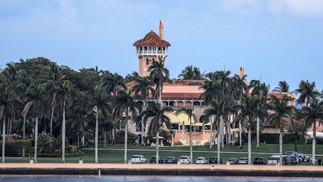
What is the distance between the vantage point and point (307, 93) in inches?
6122

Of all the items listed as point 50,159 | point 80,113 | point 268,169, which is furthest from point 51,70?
point 268,169

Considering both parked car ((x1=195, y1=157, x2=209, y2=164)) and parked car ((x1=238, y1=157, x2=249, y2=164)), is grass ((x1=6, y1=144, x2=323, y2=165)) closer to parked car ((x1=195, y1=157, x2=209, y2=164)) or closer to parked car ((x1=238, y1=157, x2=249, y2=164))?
parked car ((x1=195, y1=157, x2=209, y2=164))

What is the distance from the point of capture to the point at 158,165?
5443 inches

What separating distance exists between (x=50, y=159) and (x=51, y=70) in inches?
870

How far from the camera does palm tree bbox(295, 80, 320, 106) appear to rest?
508 feet

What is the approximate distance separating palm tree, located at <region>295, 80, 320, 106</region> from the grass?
7.51 m

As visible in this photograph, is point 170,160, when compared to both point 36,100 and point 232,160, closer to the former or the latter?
point 232,160

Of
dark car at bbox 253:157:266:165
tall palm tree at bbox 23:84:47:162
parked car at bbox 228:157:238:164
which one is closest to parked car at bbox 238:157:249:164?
parked car at bbox 228:157:238:164

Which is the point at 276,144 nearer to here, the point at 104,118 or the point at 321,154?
the point at 321,154

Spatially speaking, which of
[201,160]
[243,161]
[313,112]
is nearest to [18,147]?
[201,160]

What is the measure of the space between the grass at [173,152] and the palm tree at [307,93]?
7.51 metres

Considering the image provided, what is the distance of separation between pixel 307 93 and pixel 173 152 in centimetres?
2020

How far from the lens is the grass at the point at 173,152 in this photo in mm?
149625

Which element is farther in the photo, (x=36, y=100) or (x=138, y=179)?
(x=36, y=100)
